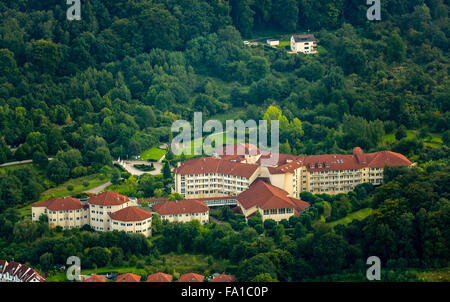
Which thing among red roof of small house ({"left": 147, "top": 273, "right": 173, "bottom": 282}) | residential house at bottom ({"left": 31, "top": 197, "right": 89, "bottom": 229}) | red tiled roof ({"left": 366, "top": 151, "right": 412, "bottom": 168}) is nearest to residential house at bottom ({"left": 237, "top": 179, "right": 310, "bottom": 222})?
A: red tiled roof ({"left": 366, "top": 151, "right": 412, "bottom": 168})

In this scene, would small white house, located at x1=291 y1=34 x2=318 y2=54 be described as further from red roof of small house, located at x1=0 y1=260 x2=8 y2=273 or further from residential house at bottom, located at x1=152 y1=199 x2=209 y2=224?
red roof of small house, located at x1=0 y1=260 x2=8 y2=273

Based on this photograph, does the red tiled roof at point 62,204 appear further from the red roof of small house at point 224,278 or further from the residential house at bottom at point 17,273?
the red roof of small house at point 224,278

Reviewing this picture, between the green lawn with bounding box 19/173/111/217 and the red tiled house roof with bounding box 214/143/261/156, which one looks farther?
the red tiled house roof with bounding box 214/143/261/156

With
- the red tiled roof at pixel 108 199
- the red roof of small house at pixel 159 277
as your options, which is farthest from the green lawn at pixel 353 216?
the red tiled roof at pixel 108 199

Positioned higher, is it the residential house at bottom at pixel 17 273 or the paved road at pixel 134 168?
the paved road at pixel 134 168

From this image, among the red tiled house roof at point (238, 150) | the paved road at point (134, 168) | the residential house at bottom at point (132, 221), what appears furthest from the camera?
the paved road at point (134, 168)

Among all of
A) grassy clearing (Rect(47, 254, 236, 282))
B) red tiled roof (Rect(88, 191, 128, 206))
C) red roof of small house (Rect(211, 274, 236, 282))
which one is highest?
red tiled roof (Rect(88, 191, 128, 206))
